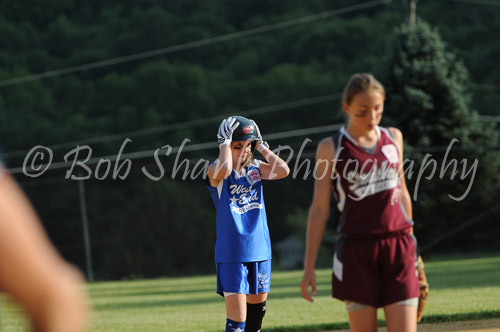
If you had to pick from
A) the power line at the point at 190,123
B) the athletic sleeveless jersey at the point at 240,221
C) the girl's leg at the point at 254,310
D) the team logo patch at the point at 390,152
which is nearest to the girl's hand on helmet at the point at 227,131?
the athletic sleeveless jersey at the point at 240,221

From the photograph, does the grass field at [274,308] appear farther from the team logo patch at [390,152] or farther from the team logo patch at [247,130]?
the team logo patch at [390,152]

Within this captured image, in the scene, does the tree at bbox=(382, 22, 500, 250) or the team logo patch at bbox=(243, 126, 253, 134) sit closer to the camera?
the team logo patch at bbox=(243, 126, 253, 134)

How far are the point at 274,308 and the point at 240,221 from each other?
7.02m

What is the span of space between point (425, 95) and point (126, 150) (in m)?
25.1

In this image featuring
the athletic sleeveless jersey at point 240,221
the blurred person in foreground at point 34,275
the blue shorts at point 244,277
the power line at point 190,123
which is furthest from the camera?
the power line at point 190,123

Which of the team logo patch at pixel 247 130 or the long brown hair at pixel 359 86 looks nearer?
the long brown hair at pixel 359 86

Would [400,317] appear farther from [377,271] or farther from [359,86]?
[359,86]

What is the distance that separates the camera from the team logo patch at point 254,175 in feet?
20.3

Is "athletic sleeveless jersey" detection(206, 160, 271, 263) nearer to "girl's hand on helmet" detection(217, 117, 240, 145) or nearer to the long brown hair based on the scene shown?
"girl's hand on helmet" detection(217, 117, 240, 145)

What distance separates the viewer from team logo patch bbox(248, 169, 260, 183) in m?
6.18

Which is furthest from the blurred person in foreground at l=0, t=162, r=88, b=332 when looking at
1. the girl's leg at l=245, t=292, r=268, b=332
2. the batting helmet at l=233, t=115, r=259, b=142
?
the batting helmet at l=233, t=115, r=259, b=142

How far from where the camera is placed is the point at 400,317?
13.6 ft

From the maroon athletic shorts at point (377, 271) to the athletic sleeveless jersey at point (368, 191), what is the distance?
0.07 meters

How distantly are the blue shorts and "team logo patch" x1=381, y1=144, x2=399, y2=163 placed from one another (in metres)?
1.89
